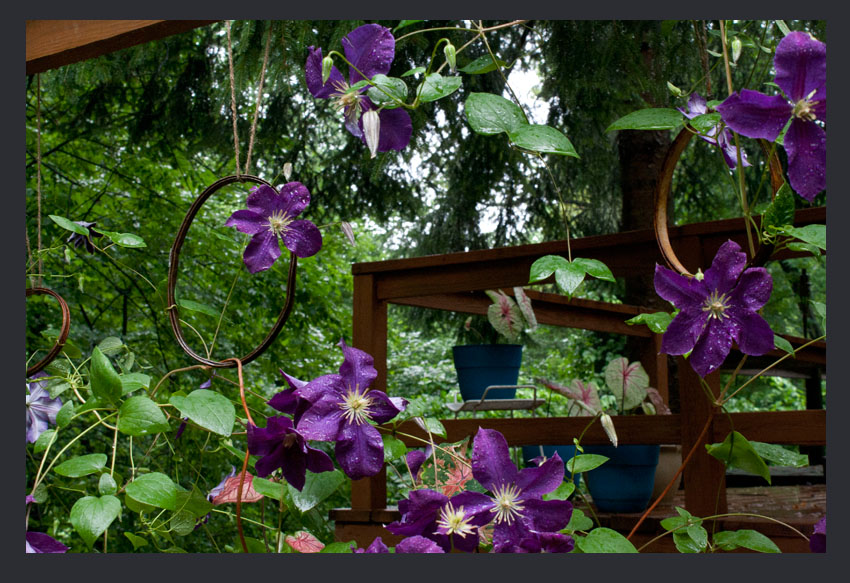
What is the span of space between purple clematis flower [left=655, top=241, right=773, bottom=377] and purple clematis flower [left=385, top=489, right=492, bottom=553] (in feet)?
0.70

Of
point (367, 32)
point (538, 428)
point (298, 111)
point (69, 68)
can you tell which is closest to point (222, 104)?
point (69, 68)

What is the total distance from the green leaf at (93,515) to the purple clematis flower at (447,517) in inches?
9.8

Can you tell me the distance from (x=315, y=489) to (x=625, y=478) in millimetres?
1604

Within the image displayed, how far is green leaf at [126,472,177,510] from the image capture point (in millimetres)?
645

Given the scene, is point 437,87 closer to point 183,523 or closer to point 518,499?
point 518,499

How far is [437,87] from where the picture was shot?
0.67 meters

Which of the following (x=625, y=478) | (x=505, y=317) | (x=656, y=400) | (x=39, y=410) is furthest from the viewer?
(x=505, y=317)

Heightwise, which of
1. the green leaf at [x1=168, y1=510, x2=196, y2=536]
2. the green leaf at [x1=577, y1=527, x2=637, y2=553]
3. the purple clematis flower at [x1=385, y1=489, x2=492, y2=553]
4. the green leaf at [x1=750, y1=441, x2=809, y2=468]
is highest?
the green leaf at [x1=750, y1=441, x2=809, y2=468]

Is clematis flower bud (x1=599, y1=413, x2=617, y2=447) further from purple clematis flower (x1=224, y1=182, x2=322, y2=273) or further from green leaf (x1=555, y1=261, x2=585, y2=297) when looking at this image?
purple clematis flower (x1=224, y1=182, x2=322, y2=273)

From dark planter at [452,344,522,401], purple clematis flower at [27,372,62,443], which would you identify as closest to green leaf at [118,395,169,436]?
purple clematis flower at [27,372,62,443]

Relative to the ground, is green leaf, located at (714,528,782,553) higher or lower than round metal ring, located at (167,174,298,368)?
lower

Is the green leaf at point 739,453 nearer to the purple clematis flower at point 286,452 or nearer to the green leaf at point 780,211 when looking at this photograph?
the green leaf at point 780,211

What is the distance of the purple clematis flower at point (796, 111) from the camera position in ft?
1.74

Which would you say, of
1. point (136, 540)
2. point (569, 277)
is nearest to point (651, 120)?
point (569, 277)
